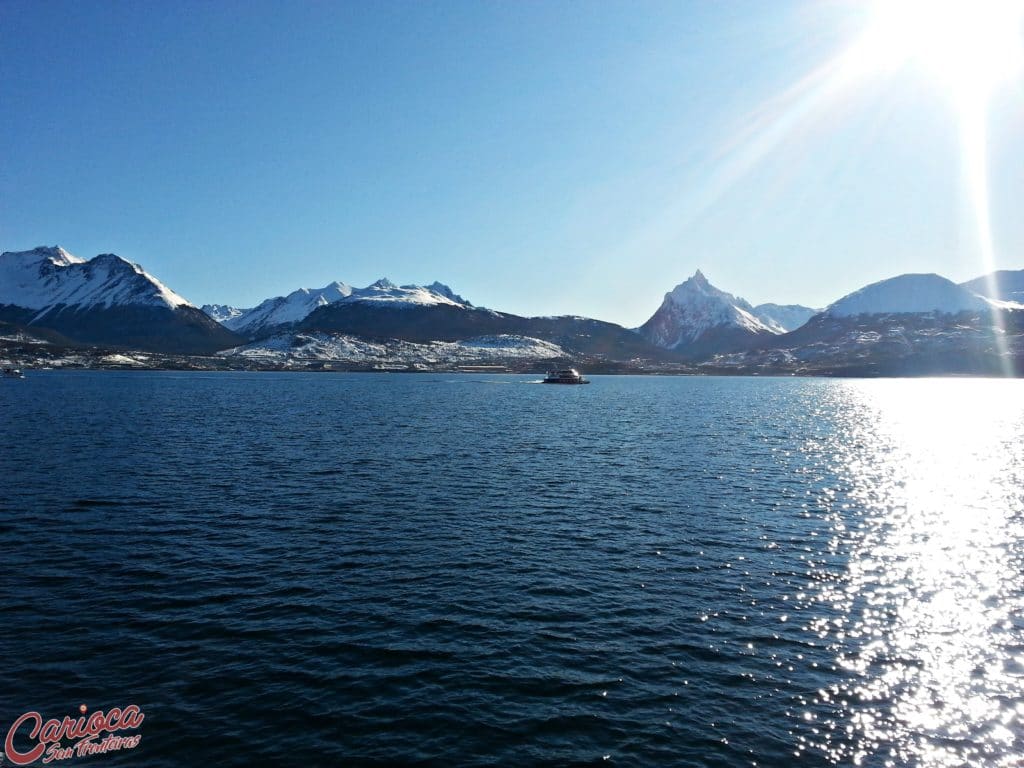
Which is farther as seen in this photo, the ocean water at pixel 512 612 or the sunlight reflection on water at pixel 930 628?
the sunlight reflection on water at pixel 930 628

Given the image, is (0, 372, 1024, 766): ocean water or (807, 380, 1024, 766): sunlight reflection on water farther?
(807, 380, 1024, 766): sunlight reflection on water

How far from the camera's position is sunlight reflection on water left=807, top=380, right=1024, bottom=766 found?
899 inches

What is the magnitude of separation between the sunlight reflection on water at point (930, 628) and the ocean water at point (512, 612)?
16cm

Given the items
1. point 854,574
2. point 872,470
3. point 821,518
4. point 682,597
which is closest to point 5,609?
point 682,597

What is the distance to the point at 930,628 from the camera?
32.0 meters

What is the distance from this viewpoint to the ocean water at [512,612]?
22.5 m

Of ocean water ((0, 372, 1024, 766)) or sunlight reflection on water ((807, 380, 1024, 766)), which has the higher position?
ocean water ((0, 372, 1024, 766))

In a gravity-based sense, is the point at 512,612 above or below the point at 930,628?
above

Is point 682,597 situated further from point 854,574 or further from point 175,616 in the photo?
point 175,616

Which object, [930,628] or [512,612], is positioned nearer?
[930,628]

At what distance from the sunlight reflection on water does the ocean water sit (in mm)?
159

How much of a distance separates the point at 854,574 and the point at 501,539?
2466 cm

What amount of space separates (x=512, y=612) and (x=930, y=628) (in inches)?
904

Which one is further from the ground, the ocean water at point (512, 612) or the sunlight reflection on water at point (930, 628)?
the ocean water at point (512, 612)
